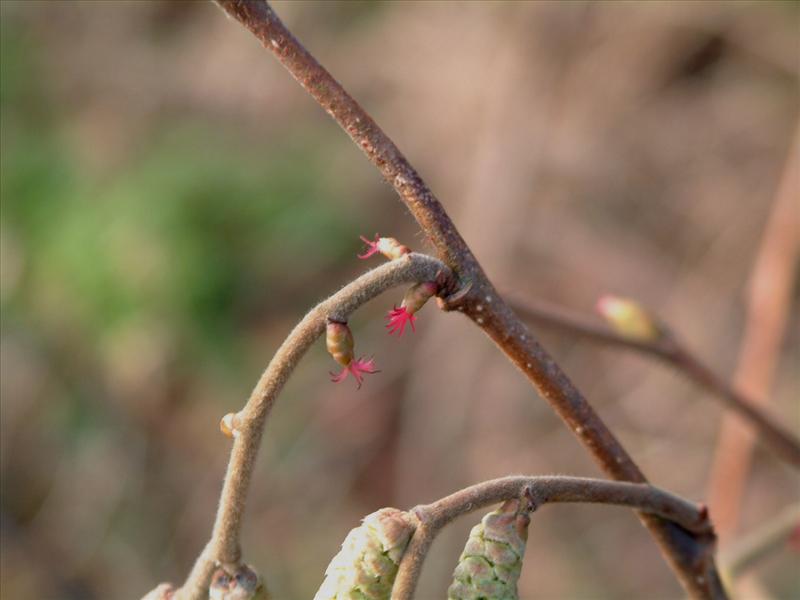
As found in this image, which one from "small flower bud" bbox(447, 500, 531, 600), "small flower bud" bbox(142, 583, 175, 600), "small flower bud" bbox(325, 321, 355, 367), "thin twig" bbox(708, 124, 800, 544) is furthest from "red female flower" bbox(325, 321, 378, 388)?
"thin twig" bbox(708, 124, 800, 544)

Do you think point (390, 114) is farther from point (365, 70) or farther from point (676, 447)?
point (676, 447)

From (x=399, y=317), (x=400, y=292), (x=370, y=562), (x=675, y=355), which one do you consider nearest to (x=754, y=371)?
(x=675, y=355)

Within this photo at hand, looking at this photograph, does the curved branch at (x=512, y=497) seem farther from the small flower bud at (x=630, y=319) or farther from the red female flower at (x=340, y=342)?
the small flower bud at (x=630, y=319)

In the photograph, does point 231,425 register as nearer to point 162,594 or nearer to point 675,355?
point 162,594

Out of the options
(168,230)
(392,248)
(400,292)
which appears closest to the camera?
(392,248)

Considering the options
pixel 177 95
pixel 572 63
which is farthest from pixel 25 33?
pixel 572 63

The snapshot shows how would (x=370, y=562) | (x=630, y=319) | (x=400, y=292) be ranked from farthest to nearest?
(x=400, y=292)
(x=630, y=319)
(x=370, y=562)
